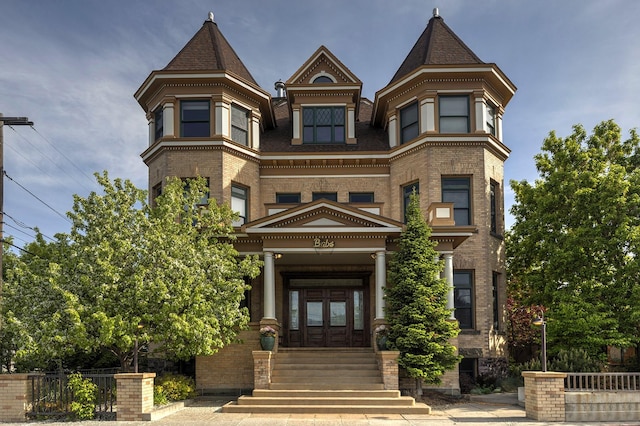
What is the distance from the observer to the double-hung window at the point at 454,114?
22562 millimetres

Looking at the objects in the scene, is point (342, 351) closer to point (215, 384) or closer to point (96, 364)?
point (215, 384)

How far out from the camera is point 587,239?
20094mm

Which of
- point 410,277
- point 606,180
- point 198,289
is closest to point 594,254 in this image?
point 606,180

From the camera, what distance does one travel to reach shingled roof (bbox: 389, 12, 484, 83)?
23078mm

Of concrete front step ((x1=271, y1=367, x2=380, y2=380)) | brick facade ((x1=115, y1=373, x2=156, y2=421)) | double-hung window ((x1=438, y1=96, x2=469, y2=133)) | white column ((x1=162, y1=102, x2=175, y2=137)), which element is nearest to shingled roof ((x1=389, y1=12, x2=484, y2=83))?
double-hung window ((x1=438, y1=96, x2=469, y2=133))

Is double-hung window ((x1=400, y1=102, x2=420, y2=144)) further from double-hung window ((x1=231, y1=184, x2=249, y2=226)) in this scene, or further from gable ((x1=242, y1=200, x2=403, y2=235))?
double-hung window ((x1=231, y1=184, x2=249, y2=226))

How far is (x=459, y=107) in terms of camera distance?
2272 cm

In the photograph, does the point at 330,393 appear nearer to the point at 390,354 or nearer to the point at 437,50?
the point at 390,354

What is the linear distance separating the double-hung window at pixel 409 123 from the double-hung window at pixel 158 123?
9568 millimetres

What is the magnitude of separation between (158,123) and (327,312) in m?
10.1

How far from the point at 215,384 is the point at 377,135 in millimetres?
12429

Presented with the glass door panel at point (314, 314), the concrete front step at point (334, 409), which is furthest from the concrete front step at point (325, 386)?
the glass door panel at point (314, 314)

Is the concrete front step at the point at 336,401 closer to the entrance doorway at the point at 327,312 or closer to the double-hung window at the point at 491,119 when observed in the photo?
the entrance doorway at the point at 327,312

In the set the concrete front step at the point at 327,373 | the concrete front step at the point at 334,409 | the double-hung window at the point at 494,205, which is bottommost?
the concrete front step at the point at 334,409
